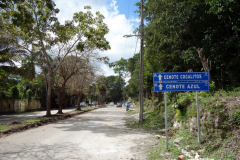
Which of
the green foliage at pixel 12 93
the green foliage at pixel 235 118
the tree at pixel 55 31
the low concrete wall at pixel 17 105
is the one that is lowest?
the low concrete wall at pixel 17 105

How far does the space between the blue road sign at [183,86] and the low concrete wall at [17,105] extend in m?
23.9

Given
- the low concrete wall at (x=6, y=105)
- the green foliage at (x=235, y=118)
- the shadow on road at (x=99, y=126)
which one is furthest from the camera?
the low concrete wall at (x=6, y=105)

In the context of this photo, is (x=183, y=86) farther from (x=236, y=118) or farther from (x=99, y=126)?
(x=99, y=126)

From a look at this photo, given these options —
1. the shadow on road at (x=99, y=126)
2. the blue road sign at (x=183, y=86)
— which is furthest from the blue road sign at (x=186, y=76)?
the shadow on road at (x=99, y=126)

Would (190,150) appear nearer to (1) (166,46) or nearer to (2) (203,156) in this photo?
(2) (203,156)

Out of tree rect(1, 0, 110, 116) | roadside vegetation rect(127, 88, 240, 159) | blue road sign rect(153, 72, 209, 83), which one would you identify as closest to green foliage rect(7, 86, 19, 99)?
tree rect(1, 0, 110, 116)

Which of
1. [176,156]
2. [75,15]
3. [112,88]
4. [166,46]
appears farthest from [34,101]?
[112,88]

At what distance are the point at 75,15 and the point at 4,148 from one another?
1355 cm

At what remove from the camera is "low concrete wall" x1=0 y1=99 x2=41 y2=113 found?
80.1 ft

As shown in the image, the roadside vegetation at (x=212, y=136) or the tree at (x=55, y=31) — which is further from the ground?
the tree at (x=55, y=31)

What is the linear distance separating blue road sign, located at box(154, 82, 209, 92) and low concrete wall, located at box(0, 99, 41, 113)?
2393 cm

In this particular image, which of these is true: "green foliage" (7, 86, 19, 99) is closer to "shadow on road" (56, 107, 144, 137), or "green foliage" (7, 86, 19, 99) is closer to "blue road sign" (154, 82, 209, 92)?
"shadow on road" (56, 107, 144, 137)

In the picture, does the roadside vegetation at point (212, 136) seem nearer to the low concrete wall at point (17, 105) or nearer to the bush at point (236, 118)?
the bush at point (236, 118)

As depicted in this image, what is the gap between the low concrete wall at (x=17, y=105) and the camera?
80.1 feet
